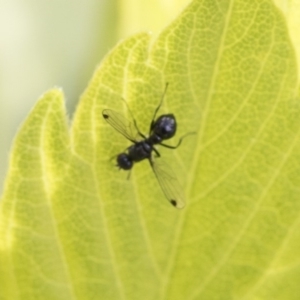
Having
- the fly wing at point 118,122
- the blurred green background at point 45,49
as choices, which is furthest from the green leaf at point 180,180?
the blurred green background at point 45,49

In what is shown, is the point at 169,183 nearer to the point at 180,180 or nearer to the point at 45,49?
the point at 180,180

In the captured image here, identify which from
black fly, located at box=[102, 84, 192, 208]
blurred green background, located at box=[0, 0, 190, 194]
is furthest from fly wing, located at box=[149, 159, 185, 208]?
blurred green background, located at box=[0, 0, 190, 194]

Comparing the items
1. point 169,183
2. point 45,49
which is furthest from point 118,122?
point 45,49

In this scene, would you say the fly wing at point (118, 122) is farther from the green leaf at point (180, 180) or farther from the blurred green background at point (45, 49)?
the blurred green background at point (45, 49)

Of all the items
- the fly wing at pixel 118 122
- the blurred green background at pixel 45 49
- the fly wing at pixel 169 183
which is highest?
the blurred green background at pixel 45 49

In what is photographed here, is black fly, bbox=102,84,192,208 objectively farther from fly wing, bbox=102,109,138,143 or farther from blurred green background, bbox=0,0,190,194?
blurred green background, bbox=0,0,190,194
